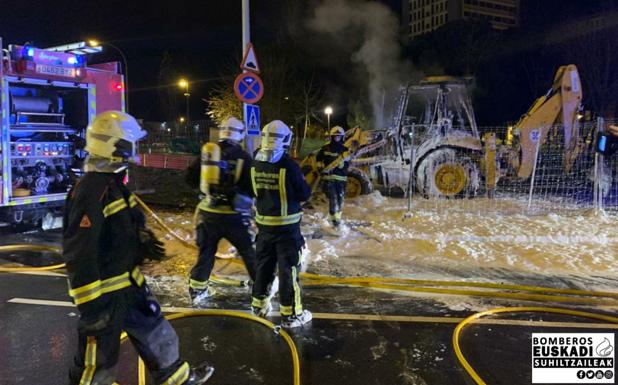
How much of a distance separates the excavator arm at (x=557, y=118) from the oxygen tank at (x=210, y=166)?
30.6 feet

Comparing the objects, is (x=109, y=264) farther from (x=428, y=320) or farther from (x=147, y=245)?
(x=428, y=320)

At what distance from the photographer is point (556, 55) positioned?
3641cm

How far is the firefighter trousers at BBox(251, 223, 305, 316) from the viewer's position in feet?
14.1

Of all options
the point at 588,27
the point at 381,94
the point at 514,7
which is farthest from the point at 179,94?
the point at 514,7

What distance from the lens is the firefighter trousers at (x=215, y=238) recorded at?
15.9ft

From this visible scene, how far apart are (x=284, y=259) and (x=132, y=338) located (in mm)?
1664

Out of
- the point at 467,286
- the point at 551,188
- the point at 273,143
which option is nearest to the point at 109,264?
the point at 273,143

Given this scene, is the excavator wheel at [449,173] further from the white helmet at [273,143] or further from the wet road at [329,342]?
the white helmet at [273,143]

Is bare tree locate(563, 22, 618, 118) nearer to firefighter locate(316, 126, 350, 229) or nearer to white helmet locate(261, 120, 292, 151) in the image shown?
firefighter locate(316, 126, 350, 229)

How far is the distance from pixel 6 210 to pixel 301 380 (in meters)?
6.27

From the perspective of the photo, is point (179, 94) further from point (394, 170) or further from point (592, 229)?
point (592, 229)

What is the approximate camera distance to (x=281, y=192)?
169 inches
